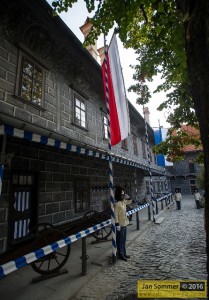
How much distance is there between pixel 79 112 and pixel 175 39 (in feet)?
18.6

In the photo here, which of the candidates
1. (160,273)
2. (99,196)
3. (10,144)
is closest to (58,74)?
(10,144)

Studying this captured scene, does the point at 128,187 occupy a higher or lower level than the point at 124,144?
lower

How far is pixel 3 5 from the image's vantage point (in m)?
5.62

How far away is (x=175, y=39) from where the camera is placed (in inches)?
152

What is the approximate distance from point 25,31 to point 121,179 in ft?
30.8

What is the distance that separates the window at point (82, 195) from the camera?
8.35m

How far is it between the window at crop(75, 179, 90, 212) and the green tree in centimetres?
422

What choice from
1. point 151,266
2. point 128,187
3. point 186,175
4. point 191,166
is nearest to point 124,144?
point 128,187

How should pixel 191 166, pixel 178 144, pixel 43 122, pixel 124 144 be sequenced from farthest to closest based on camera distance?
pixel 191 166 < pixel 124 144 < pixel 178 144 < pixel 43 122

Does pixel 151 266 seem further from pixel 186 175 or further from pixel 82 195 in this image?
pixel 186 175

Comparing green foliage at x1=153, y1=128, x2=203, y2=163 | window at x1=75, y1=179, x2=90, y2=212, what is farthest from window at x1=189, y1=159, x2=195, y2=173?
window at x1=75, y1=179, x2=90, y2=212

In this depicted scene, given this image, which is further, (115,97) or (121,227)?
(115,97)

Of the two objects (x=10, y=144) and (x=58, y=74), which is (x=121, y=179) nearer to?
(x=58, y=74)

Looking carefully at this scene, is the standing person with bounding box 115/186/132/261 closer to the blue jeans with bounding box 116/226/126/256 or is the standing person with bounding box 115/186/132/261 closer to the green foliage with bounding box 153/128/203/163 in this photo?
the blue jeans with bounding box 116/226/126/256
